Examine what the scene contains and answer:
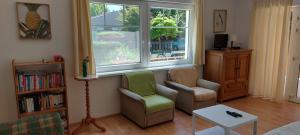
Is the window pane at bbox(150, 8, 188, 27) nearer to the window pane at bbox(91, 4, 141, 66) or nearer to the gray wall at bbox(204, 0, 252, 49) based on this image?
the window pane at bbox(91, 4, 141, 66)

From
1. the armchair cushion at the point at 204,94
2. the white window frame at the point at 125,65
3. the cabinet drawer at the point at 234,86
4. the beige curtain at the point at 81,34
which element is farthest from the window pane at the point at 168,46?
the beige curtain at the point at 81,34

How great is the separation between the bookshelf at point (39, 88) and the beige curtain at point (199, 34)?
2.55 m

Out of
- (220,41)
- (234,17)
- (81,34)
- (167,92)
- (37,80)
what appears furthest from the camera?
(234,17)

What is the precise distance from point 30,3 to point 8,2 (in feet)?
0.79

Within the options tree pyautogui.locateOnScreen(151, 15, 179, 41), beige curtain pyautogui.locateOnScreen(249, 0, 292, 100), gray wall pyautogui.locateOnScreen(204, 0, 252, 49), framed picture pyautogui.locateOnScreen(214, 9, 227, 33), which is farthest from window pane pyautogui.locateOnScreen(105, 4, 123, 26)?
beige curtain pyautogui.locateOnScreen(249, 0, 292, 100)

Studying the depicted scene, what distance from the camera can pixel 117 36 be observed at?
3.67 m

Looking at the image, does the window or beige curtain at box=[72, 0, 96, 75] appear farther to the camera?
the window

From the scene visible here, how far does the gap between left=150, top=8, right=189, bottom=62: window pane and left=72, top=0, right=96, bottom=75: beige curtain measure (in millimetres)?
1244

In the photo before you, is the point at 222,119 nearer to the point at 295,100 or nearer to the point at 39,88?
the point at 39,88

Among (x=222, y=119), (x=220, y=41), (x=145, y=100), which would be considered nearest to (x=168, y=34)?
(x=220, y=41)

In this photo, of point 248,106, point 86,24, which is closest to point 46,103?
point 86,24

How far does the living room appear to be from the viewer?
2934mm

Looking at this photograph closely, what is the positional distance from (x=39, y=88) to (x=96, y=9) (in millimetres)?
1431

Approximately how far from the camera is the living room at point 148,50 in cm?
293
